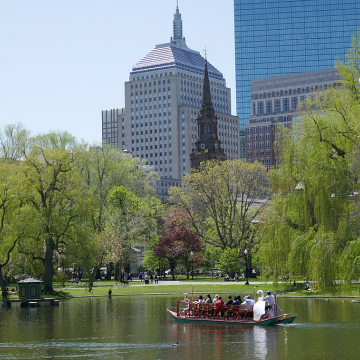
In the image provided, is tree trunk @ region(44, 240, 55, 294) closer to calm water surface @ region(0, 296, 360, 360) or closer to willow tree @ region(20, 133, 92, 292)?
willow tree @ region(20, 133, 92, 292)

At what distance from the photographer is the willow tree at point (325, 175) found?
160 feet

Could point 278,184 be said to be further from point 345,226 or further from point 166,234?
point 166,234

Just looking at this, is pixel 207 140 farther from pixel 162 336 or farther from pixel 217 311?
pixel 162 336

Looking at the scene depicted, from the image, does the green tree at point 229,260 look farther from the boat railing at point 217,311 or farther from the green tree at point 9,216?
the boat railing at point 217,311

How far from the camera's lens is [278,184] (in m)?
63.3

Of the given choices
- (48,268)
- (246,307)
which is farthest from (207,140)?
(246,307)

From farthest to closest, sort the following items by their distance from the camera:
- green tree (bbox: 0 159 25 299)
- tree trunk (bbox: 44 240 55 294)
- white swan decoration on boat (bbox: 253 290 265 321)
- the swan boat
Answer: tree trunk (bbox: 44 240 55 294), green tree (bbox: 0 159 25 299), white swan decoration on boat (bbox: 253 290 265 321), the swan boat

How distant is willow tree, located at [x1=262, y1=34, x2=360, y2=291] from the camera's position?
48.6 meters

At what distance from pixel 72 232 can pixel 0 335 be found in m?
31.4

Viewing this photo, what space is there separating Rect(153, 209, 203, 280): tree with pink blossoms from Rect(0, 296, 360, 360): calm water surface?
4899 centimetres

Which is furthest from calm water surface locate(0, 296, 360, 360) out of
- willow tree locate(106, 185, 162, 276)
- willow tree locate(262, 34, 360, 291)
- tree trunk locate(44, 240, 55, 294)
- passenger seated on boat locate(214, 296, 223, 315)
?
willow tree locate(106, 185, 162, 276)

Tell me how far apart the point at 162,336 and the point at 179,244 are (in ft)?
217

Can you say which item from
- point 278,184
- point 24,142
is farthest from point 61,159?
point 278,184

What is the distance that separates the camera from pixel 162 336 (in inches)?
1654
